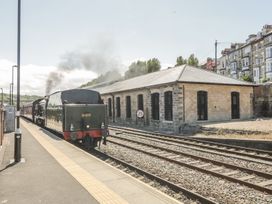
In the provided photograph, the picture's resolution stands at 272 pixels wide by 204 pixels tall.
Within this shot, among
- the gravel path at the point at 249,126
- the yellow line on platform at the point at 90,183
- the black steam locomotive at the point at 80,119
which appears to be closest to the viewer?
the yellow line on platform at the point at 90,183

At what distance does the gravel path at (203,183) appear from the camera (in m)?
7.11

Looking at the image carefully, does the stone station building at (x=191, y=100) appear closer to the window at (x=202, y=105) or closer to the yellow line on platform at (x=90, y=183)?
the window at (x=202, y=105)

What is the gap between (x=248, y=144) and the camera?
50.8 feet

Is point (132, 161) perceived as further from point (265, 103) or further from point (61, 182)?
point (265, 103)

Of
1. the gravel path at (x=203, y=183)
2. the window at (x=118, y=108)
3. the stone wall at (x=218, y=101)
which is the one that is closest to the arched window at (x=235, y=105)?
the stone wall at (x=218, y=101)

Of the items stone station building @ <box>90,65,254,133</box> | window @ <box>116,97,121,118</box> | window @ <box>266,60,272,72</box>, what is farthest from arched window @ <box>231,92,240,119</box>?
window @ <box>266,60,272,72</box>

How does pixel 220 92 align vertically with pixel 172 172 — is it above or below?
above

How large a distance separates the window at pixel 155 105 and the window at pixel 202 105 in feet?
11.7

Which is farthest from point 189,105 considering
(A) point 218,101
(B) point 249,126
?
(B) point 249,126

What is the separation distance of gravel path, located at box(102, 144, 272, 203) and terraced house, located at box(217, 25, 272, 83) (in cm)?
4403

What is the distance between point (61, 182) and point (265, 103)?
25.1 metres

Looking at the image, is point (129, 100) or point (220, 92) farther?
point (129, 100)

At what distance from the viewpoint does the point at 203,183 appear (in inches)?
332

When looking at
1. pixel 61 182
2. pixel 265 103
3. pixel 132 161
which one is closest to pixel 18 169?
pixel 61 182
